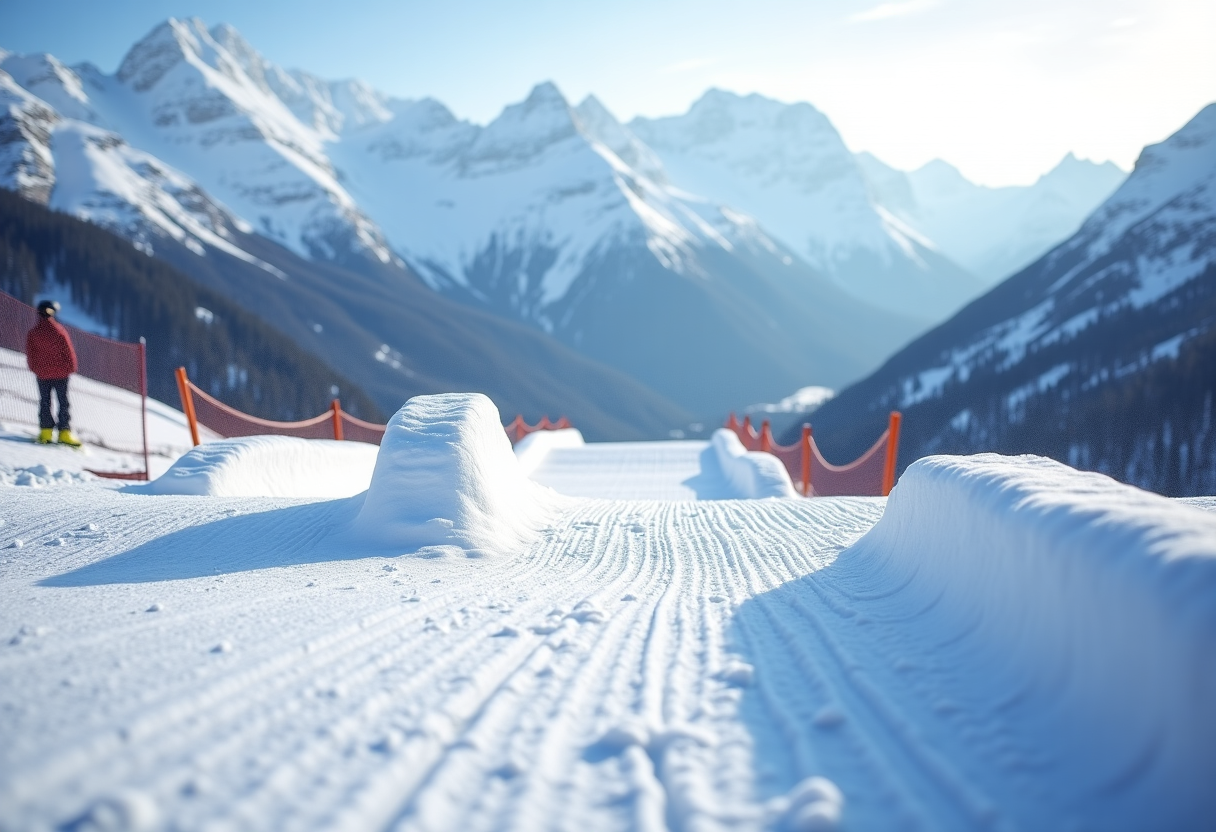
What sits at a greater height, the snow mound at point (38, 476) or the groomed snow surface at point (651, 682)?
the snow mound at point (38, 476)

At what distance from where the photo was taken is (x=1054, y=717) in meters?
2.14

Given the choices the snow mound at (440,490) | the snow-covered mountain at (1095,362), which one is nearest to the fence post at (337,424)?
the snow mound at (440,490)

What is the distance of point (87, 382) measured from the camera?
1321cm

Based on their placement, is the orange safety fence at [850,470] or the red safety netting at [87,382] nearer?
the orange safety fence at [850,470]

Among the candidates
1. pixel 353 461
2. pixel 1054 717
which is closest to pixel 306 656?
pixel 1054 717

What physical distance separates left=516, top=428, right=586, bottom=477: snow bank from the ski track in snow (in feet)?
28.0

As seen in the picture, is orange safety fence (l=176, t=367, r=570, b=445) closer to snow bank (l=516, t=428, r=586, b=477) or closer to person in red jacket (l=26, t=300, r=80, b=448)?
person in red jacket (l=26, t=300, r=80, b=448)

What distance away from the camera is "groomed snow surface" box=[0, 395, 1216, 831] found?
178 centimetres

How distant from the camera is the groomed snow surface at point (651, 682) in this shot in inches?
69.9

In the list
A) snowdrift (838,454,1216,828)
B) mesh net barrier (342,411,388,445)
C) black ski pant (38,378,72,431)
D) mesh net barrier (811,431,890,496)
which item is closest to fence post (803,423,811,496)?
mesh net barrier (811,431,890,496)

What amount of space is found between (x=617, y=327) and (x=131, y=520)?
190 meters

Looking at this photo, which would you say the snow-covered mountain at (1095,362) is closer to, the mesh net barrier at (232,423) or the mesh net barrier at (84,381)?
the mesh net barrier at (232,423)

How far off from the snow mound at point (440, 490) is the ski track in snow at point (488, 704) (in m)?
0.66

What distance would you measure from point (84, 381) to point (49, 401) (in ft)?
12.7
